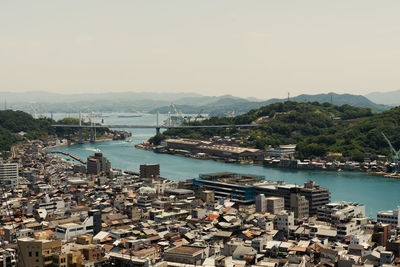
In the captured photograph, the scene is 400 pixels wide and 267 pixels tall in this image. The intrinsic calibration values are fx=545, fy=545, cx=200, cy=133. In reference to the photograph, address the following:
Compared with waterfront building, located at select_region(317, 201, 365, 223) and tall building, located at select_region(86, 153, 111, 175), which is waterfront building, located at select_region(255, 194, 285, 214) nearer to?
waterfront building, located at select_region(317, 201, 365, 223)

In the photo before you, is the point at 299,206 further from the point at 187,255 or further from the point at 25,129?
the point at 25,129

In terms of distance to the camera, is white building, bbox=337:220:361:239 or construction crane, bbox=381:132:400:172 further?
construction crane, bbox=381:132:400:172

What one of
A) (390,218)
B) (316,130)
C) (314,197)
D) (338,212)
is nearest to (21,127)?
(316,130)

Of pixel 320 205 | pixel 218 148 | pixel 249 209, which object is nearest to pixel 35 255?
pixel 249 209

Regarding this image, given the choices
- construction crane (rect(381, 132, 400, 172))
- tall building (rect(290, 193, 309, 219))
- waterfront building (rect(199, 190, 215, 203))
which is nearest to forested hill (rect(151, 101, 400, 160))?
construction crane (rect(381, 132, 400, 172))

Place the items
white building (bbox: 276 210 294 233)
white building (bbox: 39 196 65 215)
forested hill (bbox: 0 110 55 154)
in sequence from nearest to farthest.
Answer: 1. white building (bbox: 276 210 294 233)
2. white building (bbox: 39 196 65 215)
3. forested hill (bbox: 0 110 55 154)

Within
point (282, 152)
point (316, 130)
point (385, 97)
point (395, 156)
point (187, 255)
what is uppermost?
point (385, 97)
